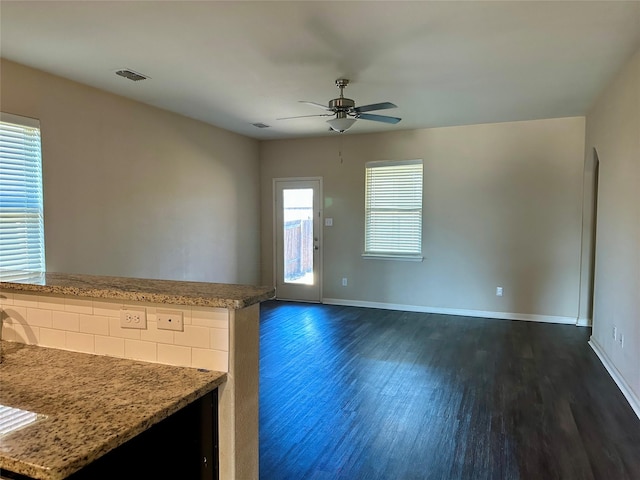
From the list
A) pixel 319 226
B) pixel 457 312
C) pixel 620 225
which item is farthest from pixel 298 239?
pixel 620 225

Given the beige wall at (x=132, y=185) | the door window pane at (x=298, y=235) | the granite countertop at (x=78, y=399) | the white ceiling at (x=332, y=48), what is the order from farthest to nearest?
the door window pane at (x=298, y=235) < the beige wall at (x=132, y=185) < the white ceiling at (x=332, y=48) < the granite countertop at (x=78, y=399)

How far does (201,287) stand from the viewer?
1458 millimetres

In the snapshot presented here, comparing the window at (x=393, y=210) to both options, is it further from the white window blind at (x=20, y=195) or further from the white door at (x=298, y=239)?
the white window blind at (x=20, y=195)

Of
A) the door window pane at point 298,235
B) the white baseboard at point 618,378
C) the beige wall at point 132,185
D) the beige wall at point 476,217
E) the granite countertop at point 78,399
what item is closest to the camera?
the granite countertop at point 78,399

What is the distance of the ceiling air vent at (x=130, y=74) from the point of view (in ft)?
11.7

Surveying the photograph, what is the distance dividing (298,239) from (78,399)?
569cm

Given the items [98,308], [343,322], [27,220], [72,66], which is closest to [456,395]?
[343,322]

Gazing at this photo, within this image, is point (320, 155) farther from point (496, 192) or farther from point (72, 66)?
point (72, 66)

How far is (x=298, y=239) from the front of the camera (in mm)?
6797

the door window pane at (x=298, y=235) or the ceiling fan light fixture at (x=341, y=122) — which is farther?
the door window pane at (x=298, y=235)

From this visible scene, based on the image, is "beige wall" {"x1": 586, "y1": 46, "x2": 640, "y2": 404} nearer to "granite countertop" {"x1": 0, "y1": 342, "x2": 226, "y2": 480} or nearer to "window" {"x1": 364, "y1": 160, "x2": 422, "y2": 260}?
"window" {"x1": 364, "y1": 160, "x2": 422, "y2": 260}

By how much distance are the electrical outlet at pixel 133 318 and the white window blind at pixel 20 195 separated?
8.20 ft

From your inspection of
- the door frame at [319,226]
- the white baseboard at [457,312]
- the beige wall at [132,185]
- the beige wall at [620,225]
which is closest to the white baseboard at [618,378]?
the beige wall at [620,225]

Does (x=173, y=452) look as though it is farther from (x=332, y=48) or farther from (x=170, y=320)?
(x=332, y=48)
